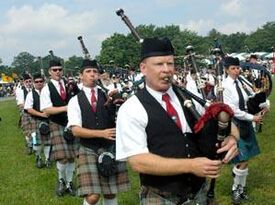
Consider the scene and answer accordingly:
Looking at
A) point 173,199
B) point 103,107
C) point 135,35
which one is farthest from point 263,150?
point 173,199

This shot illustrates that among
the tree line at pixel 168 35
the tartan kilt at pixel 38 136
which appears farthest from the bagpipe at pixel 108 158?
the tree line at pixel 168 35

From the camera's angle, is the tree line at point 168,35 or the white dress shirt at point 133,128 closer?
the white dress shirt at point 133,128

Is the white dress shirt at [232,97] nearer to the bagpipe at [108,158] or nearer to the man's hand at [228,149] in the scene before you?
the bagpipe at [108,158]

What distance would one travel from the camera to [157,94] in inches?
126

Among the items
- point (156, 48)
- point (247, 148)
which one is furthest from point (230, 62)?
point (156, 48)

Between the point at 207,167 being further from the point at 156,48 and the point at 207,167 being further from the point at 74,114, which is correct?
the point at 74,114

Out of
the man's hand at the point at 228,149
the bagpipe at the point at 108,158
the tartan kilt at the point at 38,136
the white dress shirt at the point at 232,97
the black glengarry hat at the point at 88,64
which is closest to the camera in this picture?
the man's hand at the point at 228,149

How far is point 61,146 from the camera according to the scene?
24.2ft

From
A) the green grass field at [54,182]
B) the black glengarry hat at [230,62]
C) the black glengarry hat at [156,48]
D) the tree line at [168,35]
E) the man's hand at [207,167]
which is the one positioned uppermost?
the tree line at [168,35]

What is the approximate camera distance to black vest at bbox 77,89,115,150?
540cm

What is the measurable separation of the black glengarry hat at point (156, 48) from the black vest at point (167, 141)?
0.25 metres

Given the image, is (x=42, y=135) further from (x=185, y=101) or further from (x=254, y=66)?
(x=185, y=101)

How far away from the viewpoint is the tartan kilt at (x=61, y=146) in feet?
24.0

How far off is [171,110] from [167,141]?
0.69 feet
